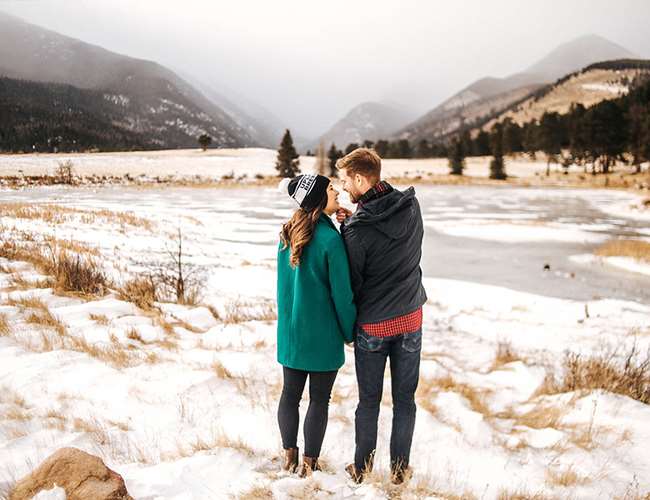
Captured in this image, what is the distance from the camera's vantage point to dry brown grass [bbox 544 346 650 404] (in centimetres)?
439

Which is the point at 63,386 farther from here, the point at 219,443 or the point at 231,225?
the point at 231,225

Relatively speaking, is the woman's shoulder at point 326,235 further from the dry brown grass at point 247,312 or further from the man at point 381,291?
the dry brown grass at point 247,312

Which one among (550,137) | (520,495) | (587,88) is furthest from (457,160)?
(587,88)

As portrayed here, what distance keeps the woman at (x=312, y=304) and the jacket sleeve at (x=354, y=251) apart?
2.5 inches

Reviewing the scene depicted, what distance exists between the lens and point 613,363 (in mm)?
4996

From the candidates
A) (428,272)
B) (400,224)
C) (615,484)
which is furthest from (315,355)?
(428,272)

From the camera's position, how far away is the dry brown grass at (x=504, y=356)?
5266mm

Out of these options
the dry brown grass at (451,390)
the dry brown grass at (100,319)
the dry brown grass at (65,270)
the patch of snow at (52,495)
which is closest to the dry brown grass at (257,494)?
the patch of snow at (52,495)

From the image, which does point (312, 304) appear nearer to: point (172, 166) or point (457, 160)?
point (172, 166)

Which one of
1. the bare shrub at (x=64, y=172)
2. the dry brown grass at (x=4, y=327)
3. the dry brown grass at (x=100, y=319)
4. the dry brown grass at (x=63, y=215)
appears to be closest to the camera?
the dry brown grass at (x=4, y=327)

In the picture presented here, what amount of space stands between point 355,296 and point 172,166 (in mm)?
49322

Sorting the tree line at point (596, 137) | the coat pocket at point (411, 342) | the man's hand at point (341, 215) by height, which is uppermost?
the tree line at point (596, 137)

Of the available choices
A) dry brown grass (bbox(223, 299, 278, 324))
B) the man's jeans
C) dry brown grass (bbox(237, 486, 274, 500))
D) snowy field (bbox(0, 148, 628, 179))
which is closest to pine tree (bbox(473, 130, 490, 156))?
snowy field (bbox(0, 148, 628, 179))

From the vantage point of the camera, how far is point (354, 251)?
2.26m
